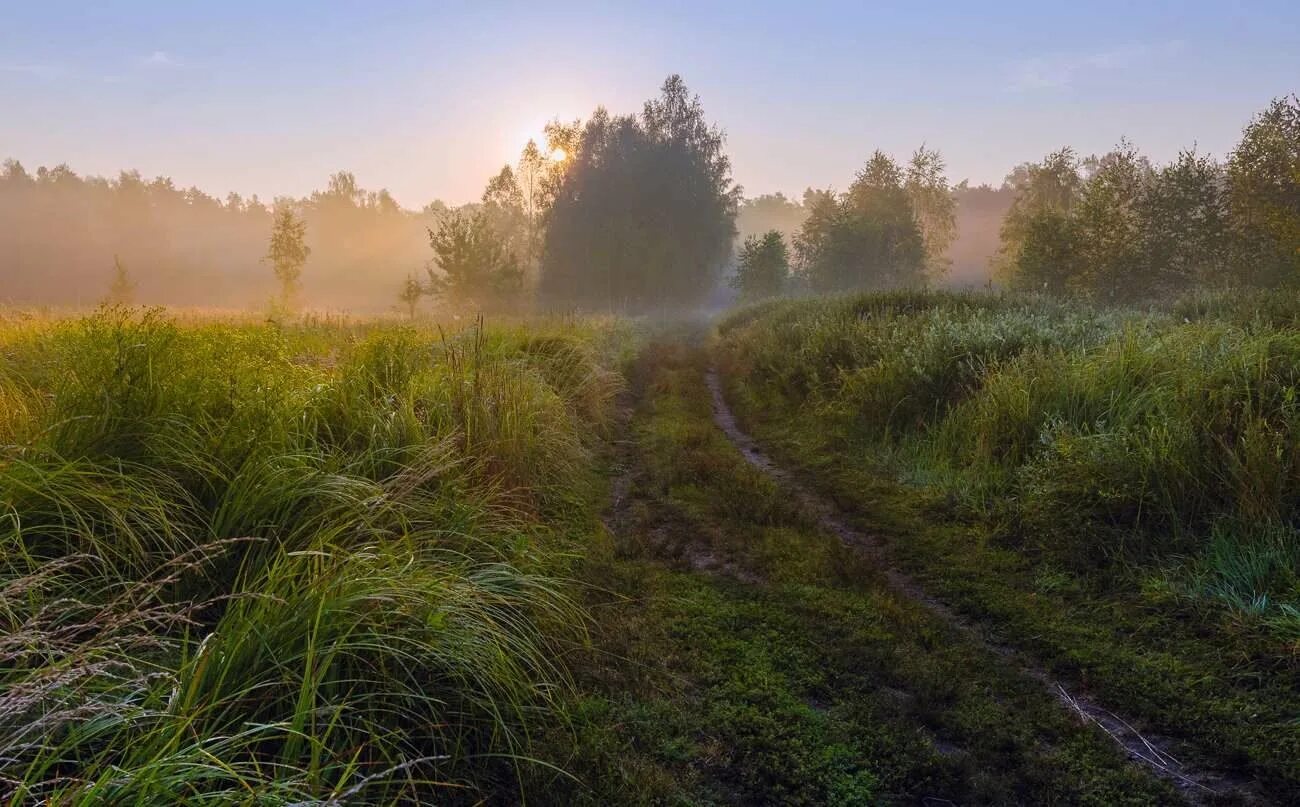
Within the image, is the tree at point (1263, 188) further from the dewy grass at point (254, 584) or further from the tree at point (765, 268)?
the dewy grass at point (254, 584)

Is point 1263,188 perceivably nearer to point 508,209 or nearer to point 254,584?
point 254,584

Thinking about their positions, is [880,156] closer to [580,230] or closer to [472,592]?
[580,230]

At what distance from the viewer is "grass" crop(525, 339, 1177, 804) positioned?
7.93ft

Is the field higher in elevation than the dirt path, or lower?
higher

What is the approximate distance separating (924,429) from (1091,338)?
112 inches

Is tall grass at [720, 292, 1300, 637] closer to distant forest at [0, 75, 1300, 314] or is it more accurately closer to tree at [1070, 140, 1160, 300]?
distant forest at [0, 75, 1300, 314]

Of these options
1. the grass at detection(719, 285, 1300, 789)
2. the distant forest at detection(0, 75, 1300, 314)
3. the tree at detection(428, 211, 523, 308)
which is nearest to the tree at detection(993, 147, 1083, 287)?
the distant forest at detection(0, 75, 1300, 314)

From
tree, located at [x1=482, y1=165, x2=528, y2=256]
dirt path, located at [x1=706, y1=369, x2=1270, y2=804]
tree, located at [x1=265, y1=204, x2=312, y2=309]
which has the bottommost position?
dirt path, located at [x1=706, y1=369, x2=1270, y2=804]

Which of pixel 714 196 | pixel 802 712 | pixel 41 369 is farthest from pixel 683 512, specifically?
pixel 714 196

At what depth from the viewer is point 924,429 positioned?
7438 millimetres

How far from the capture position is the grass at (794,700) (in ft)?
7.93

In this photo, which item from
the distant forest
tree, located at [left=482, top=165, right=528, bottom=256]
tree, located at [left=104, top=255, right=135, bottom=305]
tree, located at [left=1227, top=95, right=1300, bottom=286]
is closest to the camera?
tree, located at [left=104, top=255, right=135, bottom=305]

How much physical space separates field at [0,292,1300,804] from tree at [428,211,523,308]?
2898cm

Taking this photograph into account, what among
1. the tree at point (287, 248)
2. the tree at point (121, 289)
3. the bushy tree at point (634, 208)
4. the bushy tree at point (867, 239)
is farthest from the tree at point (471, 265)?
the bushy tree at point (867, 239)
